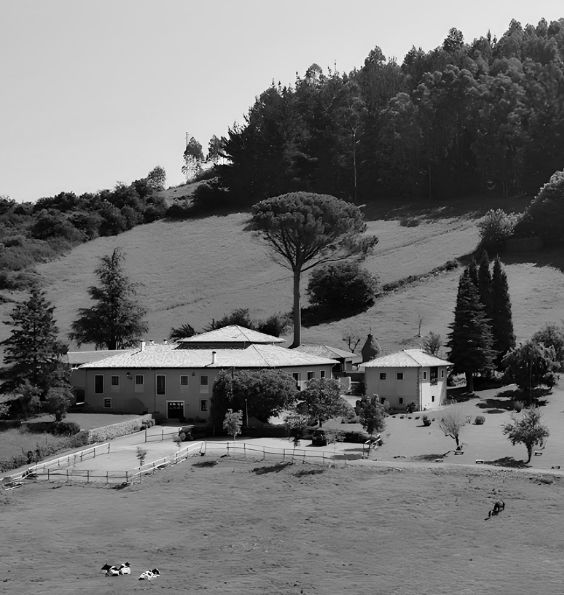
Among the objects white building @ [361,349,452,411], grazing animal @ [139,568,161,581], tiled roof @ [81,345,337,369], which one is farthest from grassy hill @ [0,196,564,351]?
grazing animal @ [139,568,161,581]

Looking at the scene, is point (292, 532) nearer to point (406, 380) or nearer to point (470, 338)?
point (406, 380)

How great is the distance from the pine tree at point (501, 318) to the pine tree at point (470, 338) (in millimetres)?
2218

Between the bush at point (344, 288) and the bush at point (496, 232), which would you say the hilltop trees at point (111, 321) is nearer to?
the bush at point (344, 288)

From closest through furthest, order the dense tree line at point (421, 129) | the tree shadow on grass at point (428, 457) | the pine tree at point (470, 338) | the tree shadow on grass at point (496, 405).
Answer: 1. the tree shadow on grass at point (428, 457)
2. the tree shadow on grass at point (496, 405)
3. the pine tree at point (470, 338)
4. the dense tree line at point (421, 129)

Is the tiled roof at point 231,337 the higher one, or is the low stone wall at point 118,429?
the tiled roof at point 231,337

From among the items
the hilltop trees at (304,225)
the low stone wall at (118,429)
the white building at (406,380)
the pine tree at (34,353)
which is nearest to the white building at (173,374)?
the low stone wall at (118,429)

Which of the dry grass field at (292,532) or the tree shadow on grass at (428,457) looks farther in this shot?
the tree shadow on grass at (428,457)

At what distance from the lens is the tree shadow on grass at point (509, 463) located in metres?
53.7

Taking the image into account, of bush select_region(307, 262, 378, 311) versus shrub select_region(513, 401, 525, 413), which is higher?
bush select_region(307, 262, 378, 311)

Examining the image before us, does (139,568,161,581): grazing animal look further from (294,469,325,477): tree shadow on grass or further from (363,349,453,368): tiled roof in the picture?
(363,349,453,368): tiled roof

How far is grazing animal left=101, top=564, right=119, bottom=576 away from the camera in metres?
38.3

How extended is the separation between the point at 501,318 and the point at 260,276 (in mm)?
51125

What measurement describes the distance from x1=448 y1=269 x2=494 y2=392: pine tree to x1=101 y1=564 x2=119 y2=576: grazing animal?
47.1 meters

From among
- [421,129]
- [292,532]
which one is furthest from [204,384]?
[421,129]
